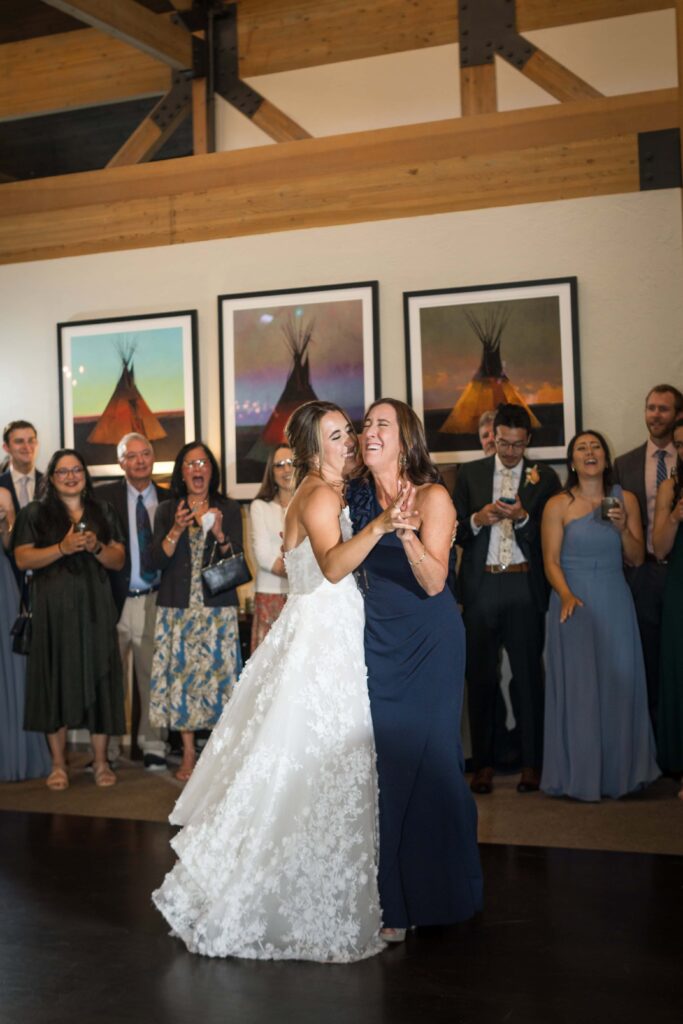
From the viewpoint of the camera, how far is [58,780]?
5.76 m

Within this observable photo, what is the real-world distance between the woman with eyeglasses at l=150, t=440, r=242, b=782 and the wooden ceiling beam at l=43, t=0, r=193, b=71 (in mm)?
2572

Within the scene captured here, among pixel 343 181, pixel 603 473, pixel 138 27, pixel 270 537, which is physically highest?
pixel 138 27

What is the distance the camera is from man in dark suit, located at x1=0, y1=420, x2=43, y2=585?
6352 mm

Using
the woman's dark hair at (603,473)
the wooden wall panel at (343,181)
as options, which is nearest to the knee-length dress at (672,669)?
the woman's dark hair at (603,473)

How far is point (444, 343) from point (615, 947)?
380cm

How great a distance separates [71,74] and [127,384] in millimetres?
2143

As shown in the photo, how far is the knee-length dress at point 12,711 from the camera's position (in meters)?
5.96

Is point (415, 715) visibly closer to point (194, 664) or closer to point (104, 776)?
point (194, 664)

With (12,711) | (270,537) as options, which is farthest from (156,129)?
(12,711)

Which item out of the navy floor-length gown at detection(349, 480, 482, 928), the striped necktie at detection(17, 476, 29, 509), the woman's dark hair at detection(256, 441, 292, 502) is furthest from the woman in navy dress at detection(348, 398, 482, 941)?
the striped necktie at detection(17, 476, 29, 509)

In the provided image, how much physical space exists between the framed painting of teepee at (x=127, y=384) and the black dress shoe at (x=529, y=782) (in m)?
2.85

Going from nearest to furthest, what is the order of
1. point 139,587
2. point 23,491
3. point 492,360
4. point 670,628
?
point 670,628
point 139,587
point 492,360
point 23,491

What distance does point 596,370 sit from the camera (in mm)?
6176

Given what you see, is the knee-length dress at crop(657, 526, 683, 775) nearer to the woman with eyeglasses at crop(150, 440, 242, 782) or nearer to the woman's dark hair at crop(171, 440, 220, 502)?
the woman with eyeglasses at crop(150, 440, 242, 782)
